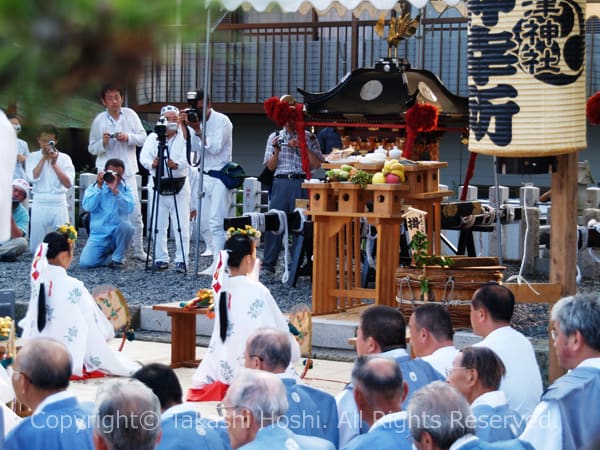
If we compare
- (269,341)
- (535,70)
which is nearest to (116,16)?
(269,341)

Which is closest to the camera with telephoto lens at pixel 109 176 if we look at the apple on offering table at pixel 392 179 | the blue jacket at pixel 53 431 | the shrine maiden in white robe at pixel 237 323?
the apple on offering table at pixel 392 179

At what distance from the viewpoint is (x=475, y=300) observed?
549 cm

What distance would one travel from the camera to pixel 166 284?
36.5 feet

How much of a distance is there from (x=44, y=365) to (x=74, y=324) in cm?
383

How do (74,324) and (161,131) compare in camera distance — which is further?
(161,131)

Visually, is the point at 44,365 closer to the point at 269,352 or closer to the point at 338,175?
the point at 269,352

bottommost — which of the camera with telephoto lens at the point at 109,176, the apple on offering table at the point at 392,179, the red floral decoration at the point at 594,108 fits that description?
the apple on offering table at the point at 392,179

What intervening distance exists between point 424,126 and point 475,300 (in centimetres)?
508

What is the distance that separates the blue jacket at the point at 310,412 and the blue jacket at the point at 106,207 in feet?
25.8

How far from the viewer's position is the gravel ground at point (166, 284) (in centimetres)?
977

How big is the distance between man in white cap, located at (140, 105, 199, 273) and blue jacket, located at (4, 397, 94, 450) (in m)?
7.65

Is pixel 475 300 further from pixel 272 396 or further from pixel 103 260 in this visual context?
pixel 103 260

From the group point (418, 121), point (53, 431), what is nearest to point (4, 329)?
point (53, 431)

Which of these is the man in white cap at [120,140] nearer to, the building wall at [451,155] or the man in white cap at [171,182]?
the man in white cap at [171,182]
